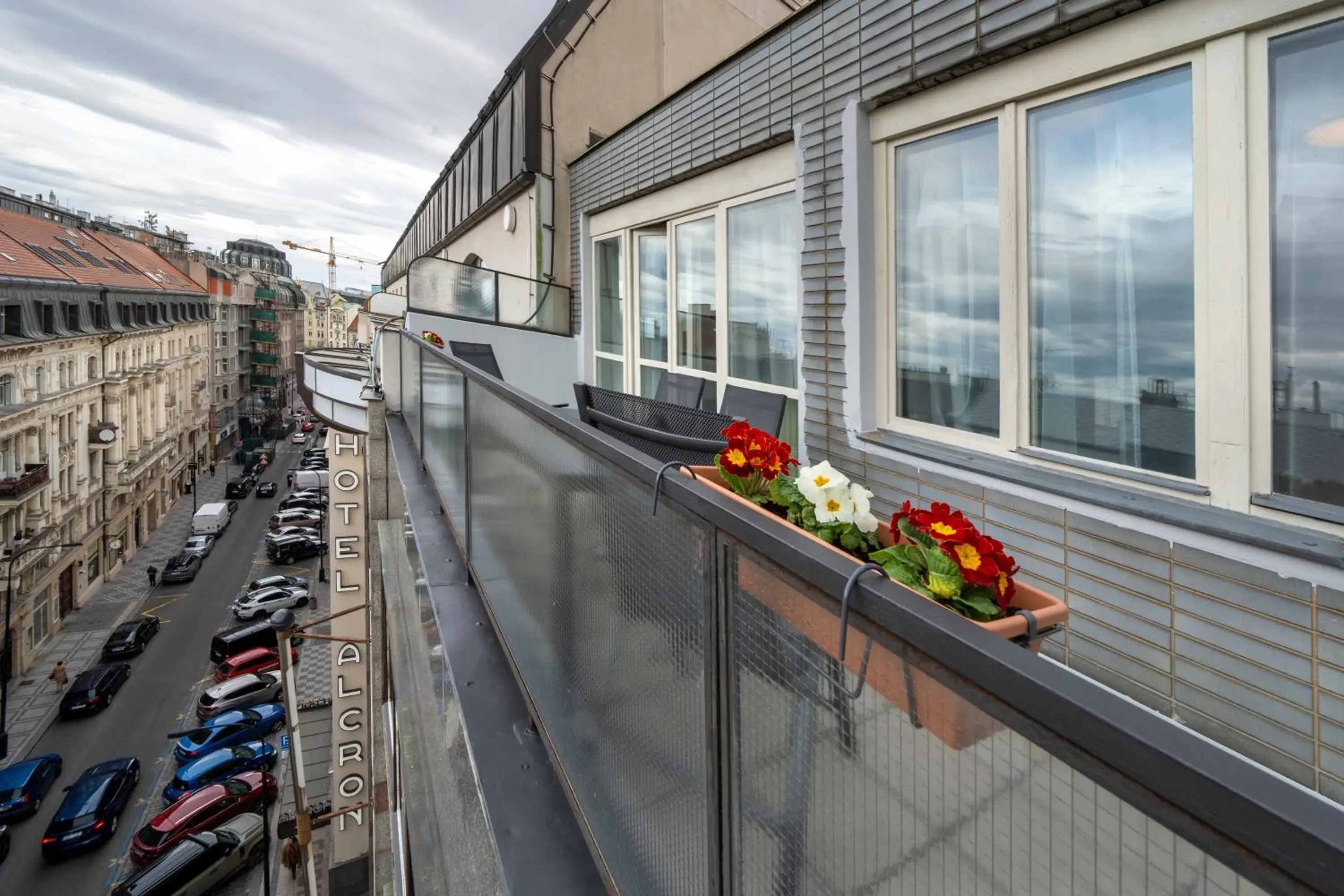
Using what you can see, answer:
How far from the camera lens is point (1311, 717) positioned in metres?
2.29

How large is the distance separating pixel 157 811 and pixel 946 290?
2202 centimetres

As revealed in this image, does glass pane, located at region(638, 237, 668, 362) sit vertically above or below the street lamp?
above

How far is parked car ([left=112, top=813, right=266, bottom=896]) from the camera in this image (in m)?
13.8

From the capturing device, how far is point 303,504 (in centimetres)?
4347

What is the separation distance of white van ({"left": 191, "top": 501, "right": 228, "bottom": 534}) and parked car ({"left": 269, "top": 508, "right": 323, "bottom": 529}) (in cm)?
232

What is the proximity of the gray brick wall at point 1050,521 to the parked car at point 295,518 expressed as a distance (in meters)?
40.2

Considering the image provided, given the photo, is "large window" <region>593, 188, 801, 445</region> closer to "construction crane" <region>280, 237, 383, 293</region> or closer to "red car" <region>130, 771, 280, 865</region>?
"red car" <region>130, 771, 280, 865</region>

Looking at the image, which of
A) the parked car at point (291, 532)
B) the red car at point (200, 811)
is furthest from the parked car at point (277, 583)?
the red car at point (200, 811)

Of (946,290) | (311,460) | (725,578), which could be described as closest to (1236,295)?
(946,290)

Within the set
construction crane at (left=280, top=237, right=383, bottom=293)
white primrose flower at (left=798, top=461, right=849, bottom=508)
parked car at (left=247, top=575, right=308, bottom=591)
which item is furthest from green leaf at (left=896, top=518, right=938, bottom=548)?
construction crane at (left=280, top=237, right=383, bottom=293)

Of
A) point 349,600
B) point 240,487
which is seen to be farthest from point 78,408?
point 349,600

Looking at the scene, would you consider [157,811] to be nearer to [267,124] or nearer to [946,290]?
[946,290]

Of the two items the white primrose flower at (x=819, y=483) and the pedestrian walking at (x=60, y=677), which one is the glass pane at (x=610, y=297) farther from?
the pedestrian walking at (x=60, y=677)

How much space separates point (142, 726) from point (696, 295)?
23538 mm
